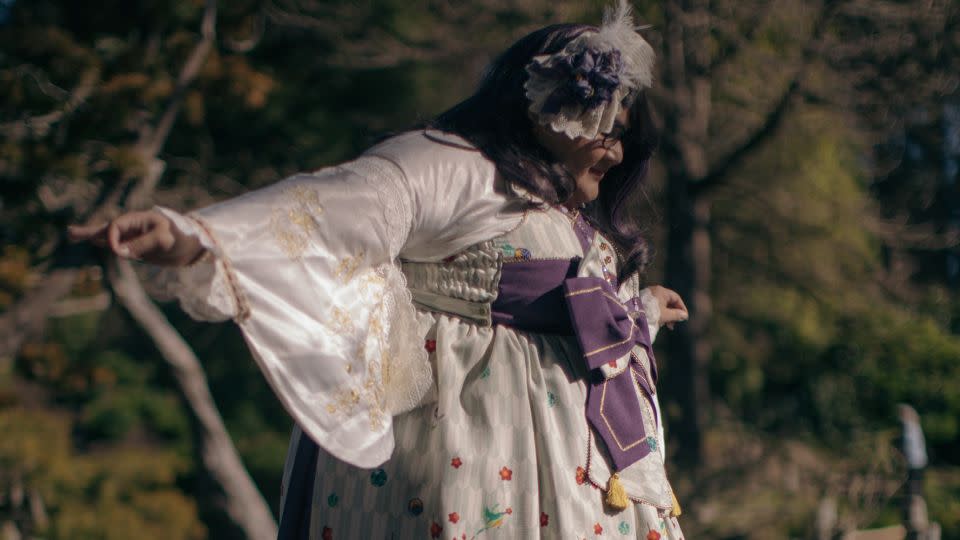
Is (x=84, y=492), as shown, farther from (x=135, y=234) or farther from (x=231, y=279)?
(x=135, y=234)

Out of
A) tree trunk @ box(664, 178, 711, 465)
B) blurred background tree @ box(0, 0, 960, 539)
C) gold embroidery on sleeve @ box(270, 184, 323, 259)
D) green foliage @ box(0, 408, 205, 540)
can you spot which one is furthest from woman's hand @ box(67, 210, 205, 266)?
tree trunk @ box(664, 178, 711, 465)

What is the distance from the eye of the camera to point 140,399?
15727 mm

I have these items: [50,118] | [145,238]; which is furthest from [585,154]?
[50,118]

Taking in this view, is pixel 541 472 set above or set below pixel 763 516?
above

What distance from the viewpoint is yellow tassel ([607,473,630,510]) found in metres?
2.12

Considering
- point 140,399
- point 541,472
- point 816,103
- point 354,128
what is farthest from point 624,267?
point 140,399

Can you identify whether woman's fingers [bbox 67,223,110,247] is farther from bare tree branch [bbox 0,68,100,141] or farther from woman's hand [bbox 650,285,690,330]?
bare tree branch [bbox 0,68,100,141]

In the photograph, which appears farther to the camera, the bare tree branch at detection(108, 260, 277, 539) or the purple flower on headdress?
the bare tree branch at detection(108, 260, 277, 539)

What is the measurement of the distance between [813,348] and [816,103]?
2.04 metres

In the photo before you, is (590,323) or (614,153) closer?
(590,323)

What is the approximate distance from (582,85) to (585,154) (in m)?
0.15

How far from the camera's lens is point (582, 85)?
213 centimetres

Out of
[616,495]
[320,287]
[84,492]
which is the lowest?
[84,492]

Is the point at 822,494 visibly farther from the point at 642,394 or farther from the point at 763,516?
the point at 642,394
